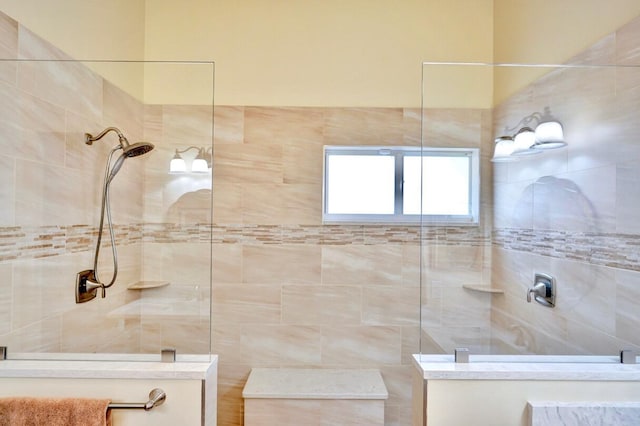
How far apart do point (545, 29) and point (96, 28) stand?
2.47 meters

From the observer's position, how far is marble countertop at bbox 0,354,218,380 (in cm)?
134

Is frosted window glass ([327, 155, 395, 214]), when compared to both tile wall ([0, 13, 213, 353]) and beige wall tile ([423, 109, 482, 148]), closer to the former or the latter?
beige wall tile ([423, 109, 482, 148])

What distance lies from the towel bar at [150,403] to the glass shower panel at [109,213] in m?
0.20

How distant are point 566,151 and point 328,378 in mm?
1773

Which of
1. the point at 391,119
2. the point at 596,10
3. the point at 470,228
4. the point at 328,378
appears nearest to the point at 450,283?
the point at 470,228

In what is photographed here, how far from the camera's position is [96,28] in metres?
2.03

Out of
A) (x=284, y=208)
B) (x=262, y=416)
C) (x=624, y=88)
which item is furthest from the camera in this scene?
(x=284, y=208)

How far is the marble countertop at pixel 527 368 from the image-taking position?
1363 mm

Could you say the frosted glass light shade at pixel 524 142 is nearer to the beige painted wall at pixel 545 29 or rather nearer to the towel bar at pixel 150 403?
the beige painted wall at pixel 545 29

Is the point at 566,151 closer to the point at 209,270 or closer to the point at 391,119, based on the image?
the point at 391,119

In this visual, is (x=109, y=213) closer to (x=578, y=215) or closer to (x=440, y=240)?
(x=440, y=240)

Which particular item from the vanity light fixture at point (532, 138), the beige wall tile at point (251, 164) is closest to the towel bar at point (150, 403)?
the beige wall tile at point (251, 164)

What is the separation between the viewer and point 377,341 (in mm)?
2430

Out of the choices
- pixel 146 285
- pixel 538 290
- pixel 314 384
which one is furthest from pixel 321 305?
pixel 538 290
